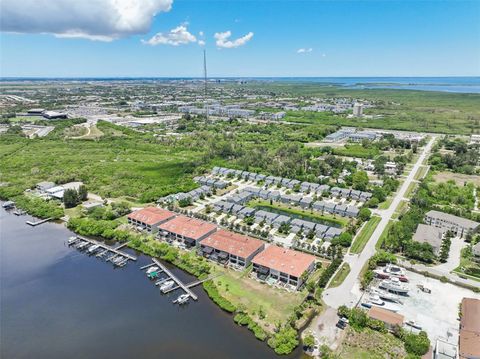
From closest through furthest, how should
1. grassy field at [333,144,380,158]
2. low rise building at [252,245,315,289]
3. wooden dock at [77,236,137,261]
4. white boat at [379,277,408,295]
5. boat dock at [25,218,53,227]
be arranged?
white boat at [379,277,408,295] < low rise building at [252,245,315,289] < wooden dock at [77,236,137,261] < boat dock at [25,218,53,227] < grassy field at [333,144,380,158]

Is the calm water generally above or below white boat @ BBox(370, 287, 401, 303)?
below

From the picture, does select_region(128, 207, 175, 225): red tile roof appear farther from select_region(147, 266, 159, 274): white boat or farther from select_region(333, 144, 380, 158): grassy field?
select_region(333, 144, 380, 158): grassy field

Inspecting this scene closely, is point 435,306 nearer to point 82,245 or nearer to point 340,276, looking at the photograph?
point 340,276

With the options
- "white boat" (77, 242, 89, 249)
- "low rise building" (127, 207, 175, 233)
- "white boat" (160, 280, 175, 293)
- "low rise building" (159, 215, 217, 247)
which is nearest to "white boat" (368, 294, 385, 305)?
"white boat" (160, 280, 175, 293)

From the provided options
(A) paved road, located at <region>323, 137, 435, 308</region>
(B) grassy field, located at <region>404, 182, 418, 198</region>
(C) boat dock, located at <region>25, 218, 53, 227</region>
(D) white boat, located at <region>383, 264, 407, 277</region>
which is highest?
(B) grassy field, located at <region>404, 182, 418, 198</region>

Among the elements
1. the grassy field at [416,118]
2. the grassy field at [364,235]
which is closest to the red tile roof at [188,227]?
the grassy field at [364,235]

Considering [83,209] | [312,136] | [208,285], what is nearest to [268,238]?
[208,285]

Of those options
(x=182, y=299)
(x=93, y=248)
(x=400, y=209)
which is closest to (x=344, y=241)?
(x=400, y=209)
